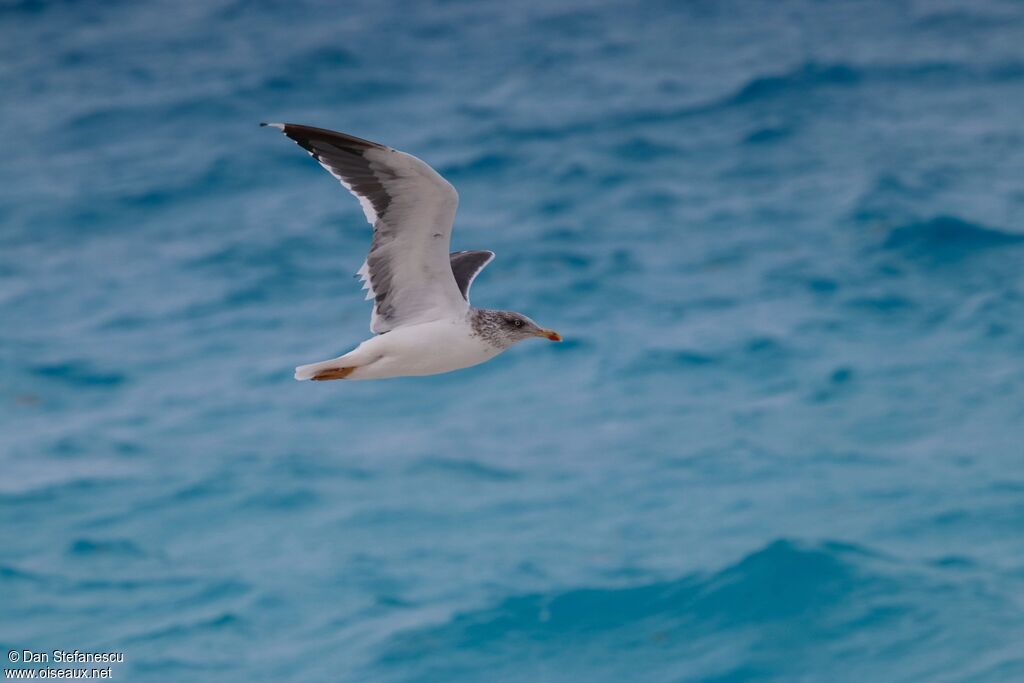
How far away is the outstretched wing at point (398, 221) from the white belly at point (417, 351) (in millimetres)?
161

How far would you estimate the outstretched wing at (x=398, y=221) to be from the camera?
6832mm

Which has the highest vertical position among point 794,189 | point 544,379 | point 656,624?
point 794,189

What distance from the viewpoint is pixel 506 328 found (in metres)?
7.62

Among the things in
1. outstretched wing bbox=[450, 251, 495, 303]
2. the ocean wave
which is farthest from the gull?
the ocean wave

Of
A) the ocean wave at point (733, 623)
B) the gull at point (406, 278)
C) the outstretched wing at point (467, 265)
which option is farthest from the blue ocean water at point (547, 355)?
the gull at point (406, 278)

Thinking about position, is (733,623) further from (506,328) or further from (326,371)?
(326,371)

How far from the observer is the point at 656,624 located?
1340 cm

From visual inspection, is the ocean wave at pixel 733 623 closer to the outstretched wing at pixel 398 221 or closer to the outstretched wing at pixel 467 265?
the outstretched wing at pixel 467 265

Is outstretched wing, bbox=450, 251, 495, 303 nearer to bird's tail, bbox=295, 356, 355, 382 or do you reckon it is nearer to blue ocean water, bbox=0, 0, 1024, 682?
bird's tail, bbox=295, 356, 355, 382

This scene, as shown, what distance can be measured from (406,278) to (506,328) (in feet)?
2.06

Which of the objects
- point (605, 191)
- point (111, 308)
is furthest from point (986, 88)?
point (111, 308)

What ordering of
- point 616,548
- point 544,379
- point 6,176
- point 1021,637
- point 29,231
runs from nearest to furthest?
point 1021,637 < point 616,548 < point 544,379 < point 29,231 < point 6,176

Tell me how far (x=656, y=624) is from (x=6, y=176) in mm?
13495

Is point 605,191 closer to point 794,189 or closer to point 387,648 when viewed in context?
point 794,189
